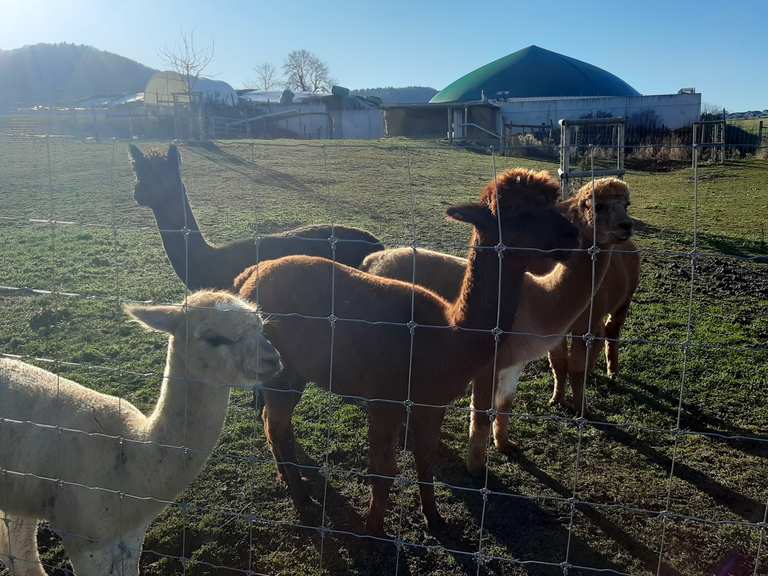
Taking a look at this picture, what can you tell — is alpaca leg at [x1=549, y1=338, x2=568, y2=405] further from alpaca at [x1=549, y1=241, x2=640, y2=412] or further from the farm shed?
the farm shed

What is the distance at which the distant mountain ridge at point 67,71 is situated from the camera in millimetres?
87188

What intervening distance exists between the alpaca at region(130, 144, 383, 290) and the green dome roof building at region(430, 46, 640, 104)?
36390 mm

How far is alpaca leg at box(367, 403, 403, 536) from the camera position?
3371 mm

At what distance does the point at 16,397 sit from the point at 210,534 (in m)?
1.30

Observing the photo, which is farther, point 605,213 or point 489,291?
point 605,213

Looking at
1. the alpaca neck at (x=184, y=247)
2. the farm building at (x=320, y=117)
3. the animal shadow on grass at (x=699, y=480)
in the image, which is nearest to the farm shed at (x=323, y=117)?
the farm building at (x=320, y=117)

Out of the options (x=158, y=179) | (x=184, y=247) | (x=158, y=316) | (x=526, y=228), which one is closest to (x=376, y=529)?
(x=158, y=316)

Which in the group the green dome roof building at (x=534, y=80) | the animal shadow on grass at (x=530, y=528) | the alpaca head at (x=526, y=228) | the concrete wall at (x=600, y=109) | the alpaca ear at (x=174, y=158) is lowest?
the animal shadow on grass at (x=530, y=528)

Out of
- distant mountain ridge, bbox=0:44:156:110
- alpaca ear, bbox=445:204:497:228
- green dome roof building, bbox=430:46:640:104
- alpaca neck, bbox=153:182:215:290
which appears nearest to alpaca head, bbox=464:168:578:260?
alpaca ear, bbox=445:204:497:228

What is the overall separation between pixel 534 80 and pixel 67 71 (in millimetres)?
80090

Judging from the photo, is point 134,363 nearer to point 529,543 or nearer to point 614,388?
point 529,543

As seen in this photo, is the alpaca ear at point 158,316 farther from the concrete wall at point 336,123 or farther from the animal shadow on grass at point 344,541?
the concrete wall at point 336,123

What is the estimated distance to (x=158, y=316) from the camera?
2.72 meters

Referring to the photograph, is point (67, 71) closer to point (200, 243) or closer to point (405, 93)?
point (405, 93)
